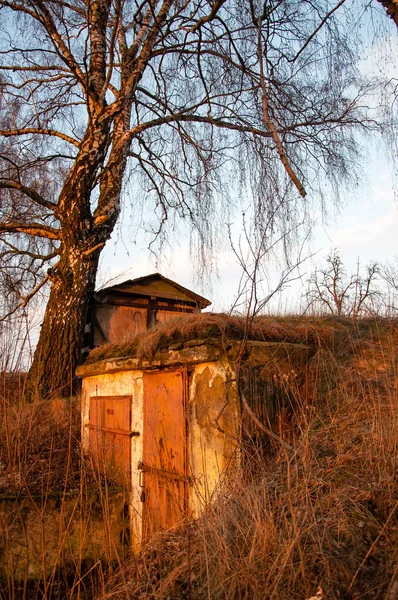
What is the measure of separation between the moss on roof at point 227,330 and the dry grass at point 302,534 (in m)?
0.99

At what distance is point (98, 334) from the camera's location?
999 cm

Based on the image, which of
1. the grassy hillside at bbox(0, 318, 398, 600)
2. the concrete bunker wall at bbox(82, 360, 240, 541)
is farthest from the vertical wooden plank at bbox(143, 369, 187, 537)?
the grassy hillside at bbox(0, 318, 398, 600)

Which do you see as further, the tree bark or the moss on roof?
the moss on roof

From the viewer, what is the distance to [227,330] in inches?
166

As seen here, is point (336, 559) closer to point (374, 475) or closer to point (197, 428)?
point (374, 475)

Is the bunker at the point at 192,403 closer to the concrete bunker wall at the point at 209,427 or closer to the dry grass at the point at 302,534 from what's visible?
the concrete bunker wall at the point at 209,427

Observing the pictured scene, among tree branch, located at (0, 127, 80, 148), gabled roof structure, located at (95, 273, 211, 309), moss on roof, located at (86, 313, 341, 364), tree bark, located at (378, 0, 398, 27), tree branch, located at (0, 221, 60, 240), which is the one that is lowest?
moss on roof, located at (86, 313, 341, 364)

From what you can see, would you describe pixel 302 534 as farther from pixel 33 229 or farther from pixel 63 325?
pixel 33 229

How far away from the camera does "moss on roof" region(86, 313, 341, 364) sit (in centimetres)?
427

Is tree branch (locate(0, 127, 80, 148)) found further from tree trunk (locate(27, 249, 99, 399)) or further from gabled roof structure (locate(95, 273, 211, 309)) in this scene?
gabled roof structure (locate(95, 273, 211, 309))

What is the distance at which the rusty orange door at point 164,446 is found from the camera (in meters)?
4.38

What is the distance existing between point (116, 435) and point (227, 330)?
2408 mm

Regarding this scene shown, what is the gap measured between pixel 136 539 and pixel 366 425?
2.93m

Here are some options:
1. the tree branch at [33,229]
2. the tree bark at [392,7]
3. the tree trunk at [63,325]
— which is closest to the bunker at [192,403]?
the tree trunk at [63,325]
